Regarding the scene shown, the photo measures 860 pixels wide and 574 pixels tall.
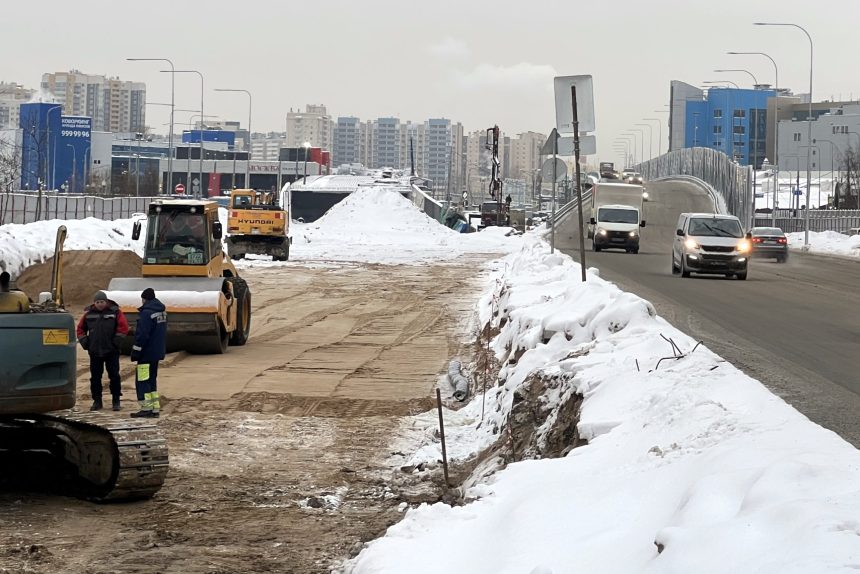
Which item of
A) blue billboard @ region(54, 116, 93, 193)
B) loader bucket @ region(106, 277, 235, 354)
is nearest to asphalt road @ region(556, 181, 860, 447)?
loader bucket @ region(106, 277, 235, 354)

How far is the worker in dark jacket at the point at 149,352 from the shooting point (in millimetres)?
15406

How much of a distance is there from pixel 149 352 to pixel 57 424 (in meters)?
3.98

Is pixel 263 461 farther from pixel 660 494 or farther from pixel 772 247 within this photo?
pixel 772 247

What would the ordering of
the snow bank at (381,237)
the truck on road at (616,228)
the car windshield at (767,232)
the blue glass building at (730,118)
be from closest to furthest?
the truck on road at (616,228) → the car windshield at (767,232) → the snow bank at (381,237) → the blue glass building at (730,118)

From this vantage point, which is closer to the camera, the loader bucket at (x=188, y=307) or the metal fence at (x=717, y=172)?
the loader bucket at (x=188, y=307)

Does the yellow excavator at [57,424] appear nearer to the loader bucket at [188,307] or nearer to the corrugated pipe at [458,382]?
the corrugated pipe at [458,382]

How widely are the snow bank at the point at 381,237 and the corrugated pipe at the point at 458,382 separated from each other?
1236 inches

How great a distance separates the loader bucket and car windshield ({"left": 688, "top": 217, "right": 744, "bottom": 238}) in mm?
16479

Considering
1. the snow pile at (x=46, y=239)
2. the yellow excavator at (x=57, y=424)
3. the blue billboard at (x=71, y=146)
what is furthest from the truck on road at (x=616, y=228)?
the blue billboard at (x=71, y=146)

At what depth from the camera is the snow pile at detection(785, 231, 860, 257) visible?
60322 millimetres

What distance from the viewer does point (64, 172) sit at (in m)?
151

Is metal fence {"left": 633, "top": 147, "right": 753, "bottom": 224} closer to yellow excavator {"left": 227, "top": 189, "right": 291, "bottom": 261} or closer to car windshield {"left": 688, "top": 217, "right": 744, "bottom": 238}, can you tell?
yellow excavator {"left": 227, "top": 189, "right": 291, "bottom": 261}

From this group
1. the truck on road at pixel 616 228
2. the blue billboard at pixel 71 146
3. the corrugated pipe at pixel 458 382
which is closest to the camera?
the corrugated pipe at pixel 458 382

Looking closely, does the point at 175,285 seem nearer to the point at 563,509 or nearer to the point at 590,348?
the point at 590,348
